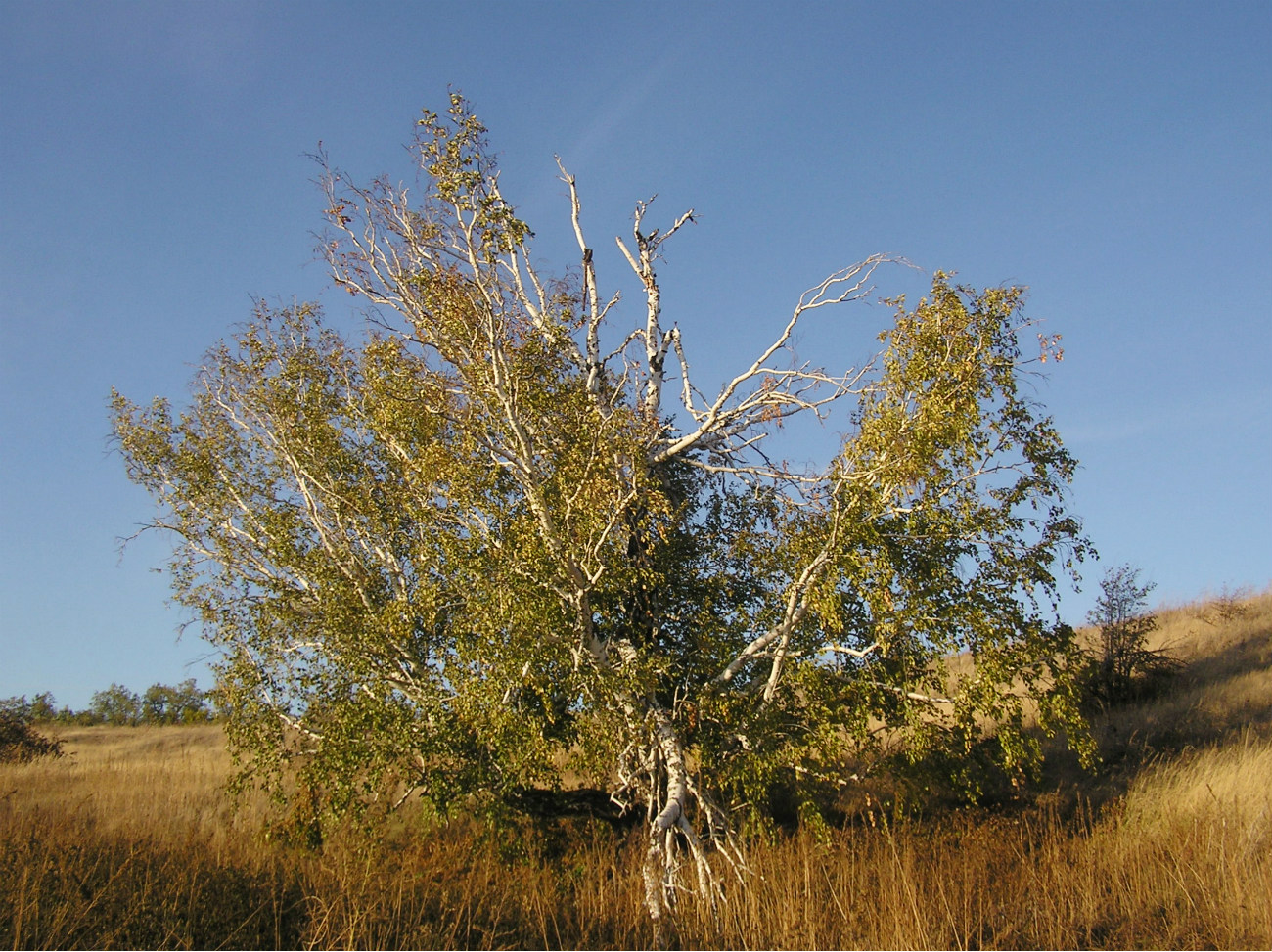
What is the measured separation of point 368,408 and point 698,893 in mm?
9536

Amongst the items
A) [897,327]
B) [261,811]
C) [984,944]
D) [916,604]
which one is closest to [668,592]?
[916,604]

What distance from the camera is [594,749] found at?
12.2 metres

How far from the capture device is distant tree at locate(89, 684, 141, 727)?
5052 centimetres

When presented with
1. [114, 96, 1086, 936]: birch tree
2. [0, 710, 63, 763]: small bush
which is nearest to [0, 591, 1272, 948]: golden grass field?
[114, 96, 1086, 936]: birch tree

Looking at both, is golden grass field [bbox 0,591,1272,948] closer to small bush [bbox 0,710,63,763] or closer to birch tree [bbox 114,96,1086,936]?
birch tree [bbox 114,96,1086,936]

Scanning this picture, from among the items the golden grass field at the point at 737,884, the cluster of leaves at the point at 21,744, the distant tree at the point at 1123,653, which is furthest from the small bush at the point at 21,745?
the distant tree at the point at 1123,653

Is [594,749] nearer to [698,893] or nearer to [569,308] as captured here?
[698,893]

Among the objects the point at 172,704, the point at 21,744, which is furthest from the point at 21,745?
the point at 172,704

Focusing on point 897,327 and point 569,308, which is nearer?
point 897,327

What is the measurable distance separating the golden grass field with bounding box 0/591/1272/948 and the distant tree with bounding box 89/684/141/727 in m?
37.7

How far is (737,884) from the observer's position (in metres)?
11.5

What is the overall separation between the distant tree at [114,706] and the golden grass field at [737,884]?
37.7m

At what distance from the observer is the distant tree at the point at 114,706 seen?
166 feet

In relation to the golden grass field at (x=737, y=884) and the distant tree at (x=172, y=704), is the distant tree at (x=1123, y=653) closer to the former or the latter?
the golden grass field at (x=737, y=884)
